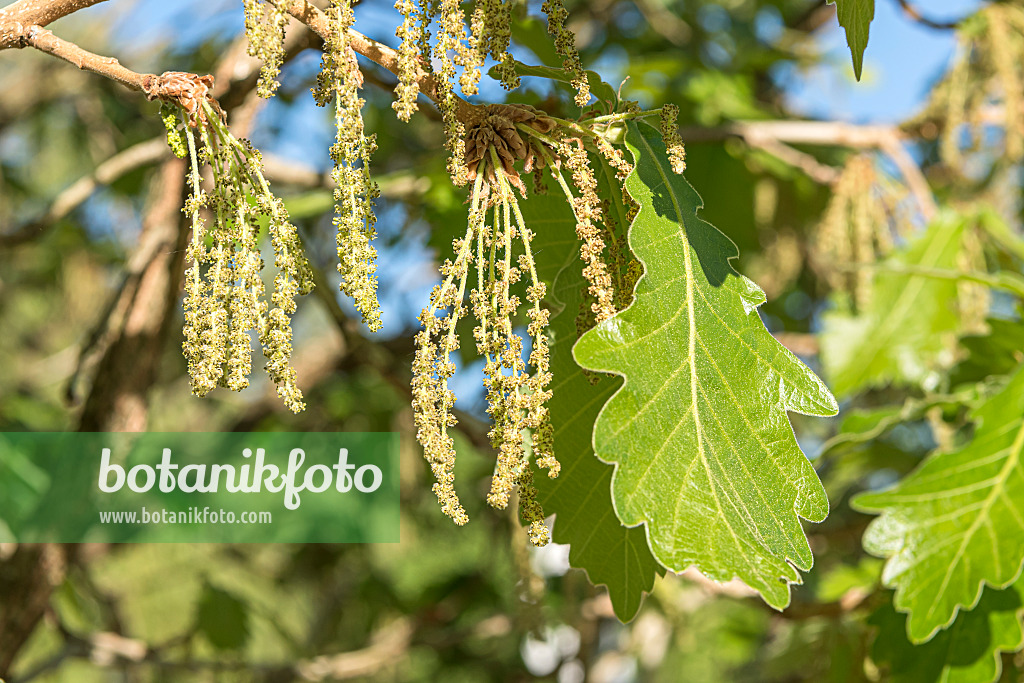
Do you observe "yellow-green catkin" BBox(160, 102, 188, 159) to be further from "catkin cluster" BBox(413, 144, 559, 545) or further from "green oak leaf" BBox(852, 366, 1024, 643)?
"green oak leaf" BBox(852, 366, 1024, 643)

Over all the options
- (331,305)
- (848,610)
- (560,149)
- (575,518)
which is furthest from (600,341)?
(848,610)

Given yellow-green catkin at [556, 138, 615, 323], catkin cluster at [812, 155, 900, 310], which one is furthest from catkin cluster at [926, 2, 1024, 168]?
yellow-green catkin at [556, 138, 615, 323]

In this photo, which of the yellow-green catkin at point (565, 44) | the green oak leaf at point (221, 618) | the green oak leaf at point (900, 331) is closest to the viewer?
the yellow-green catkin at point (565, 44)

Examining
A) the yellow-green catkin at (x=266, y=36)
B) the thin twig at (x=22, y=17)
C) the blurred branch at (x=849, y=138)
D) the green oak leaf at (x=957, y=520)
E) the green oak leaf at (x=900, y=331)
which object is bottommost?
the green oak leaf at (x=957, y=520)

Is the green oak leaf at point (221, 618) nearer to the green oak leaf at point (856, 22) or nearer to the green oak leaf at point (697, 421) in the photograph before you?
the green oak leaf at point (697, 421)

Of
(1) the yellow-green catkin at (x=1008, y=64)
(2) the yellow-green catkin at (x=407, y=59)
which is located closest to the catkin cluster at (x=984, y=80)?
(1) the yellow-green catkin at (x=1008, y=64)

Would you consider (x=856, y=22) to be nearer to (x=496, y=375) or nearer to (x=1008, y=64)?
(x=496, y=375)

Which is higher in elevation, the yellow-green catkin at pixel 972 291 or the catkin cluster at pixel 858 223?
the catkin cluster at pixel 858 223

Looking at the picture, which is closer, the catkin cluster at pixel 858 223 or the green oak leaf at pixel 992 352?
the green oak leaf at pixel 992 352
